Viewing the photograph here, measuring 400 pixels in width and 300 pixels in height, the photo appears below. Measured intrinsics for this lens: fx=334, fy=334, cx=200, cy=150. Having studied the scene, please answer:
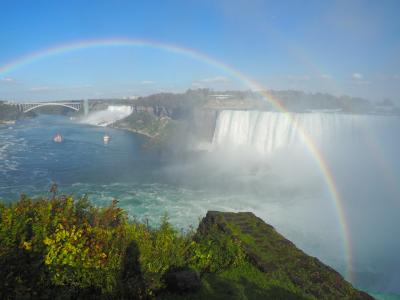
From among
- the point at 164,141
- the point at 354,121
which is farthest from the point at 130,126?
the point at 354,121

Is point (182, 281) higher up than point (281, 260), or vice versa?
point (182, 281)

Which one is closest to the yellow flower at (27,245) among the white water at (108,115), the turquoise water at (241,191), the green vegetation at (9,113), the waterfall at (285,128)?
the turquoise water at (241,191)

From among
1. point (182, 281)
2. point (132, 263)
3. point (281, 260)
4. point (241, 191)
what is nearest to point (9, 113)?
point (241, 191)

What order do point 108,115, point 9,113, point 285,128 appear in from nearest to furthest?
point 285,128 → point 9,113 → point 108,115

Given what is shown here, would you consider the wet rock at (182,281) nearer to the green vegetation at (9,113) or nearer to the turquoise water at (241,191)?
the turquoise water at (241,191)

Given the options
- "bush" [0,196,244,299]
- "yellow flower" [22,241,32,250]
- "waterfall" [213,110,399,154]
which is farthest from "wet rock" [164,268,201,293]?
"waterfall" [213,110,399,154]

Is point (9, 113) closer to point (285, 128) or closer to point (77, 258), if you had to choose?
point (285, 128)
